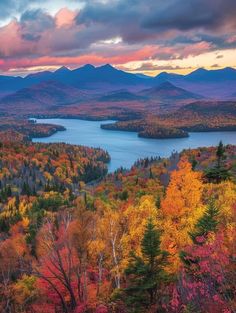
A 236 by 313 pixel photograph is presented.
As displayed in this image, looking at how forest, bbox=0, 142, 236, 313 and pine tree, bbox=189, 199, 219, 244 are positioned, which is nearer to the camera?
forest, bbox=0, 142, 236, 313

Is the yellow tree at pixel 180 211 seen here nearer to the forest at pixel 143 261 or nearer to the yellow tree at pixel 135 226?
the forest at pixel 143 261

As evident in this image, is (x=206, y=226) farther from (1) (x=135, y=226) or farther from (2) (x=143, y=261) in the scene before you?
(1) (x=135, y=226)

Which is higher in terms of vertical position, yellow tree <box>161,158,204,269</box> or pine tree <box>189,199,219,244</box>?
pine tree <box>189,199,219,244</box>

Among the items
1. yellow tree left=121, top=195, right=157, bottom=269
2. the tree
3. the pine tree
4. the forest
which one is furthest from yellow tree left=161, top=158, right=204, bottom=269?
the tree

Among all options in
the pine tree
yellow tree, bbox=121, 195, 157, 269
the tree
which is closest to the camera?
the tree

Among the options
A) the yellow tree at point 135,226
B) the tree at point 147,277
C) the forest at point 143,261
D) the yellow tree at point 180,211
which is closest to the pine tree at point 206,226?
the forest at point 143,261

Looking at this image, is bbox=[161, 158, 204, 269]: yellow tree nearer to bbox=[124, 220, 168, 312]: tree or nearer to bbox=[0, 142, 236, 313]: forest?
bbox=[0, 142, 236, 313]: forest

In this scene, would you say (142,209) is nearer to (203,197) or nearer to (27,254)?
(203,197)

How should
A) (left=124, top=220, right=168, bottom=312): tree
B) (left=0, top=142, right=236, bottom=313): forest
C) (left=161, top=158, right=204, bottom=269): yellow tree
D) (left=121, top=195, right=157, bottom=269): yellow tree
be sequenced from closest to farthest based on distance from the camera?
1. (left=0, top=142, right=236, bottom=313): forest
2. (left=124, top=220, right=168, bottom=312): tree
3. (left=161, top=158, right=204, bottom=269): yellow tree
4. (left=121, top=195, right=157, bottom=269): yellow tree
